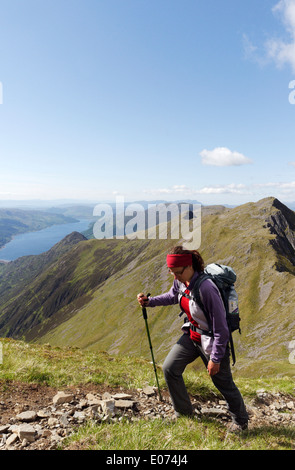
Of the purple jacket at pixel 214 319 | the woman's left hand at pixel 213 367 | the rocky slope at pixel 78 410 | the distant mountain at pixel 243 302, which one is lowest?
the distant mountain at pixel 243 302

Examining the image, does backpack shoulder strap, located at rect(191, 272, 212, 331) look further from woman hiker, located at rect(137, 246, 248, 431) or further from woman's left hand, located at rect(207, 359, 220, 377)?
woman's left hand, located at rect(207, 359, 220, 377)

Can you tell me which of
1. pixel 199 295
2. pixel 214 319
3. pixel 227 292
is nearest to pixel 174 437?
pixel 214 319

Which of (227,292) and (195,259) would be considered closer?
(227,292)

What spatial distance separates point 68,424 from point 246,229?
552 ft

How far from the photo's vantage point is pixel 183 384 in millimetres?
6543

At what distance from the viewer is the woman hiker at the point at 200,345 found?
5.76 metres

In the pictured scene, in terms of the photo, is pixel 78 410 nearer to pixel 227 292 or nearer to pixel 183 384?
pixel 183 384

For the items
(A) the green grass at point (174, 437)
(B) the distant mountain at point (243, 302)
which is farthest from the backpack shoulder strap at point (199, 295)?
(B) the distant mountain at point (243, 302)

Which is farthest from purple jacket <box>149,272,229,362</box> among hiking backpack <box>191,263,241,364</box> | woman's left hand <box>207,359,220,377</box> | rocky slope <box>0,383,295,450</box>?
rocky slope <box>0,383,295,450</box>

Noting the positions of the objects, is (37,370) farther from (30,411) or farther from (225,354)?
(225,354)

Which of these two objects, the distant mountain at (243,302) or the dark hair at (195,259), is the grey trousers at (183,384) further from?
the distant mountain at (243,302)

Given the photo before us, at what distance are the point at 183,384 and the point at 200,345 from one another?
43.8 inches

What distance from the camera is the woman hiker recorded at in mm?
5757

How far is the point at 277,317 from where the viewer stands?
277 feet
